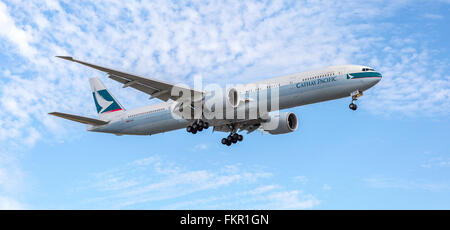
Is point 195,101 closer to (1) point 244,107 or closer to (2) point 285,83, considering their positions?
(1) point 244,107

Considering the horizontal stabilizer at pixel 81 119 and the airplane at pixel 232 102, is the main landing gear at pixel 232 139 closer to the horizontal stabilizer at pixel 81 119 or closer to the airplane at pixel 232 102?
the airplane at pixel 232 102

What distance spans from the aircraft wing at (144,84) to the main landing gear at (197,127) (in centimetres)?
248

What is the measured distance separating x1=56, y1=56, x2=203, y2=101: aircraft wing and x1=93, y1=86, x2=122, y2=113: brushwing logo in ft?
33.2

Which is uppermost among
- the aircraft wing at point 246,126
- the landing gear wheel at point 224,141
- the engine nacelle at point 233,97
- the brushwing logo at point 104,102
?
the brushwing logo at point 104,102

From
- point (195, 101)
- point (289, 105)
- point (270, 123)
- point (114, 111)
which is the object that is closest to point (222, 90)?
point (195, 101)

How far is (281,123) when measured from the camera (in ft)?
150

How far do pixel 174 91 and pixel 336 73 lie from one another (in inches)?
470

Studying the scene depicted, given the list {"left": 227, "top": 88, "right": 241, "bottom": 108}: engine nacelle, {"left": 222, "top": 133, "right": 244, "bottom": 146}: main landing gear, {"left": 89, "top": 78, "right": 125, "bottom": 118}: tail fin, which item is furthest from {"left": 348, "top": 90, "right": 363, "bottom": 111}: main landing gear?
{"left": 89, "top": 78, "right": 125, "bottom": 118}: tail fin

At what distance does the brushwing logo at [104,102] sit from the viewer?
49.7 m

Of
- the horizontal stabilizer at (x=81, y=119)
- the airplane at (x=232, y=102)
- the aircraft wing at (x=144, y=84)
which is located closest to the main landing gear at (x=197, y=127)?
the airplane at (x=232, y=102)

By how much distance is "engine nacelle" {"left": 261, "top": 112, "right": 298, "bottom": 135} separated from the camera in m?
45.8

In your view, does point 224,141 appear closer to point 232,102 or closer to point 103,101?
point 232,102

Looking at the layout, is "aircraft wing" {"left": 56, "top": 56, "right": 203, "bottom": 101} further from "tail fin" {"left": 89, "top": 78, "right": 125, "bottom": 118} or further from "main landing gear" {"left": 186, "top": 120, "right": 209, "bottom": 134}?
"tail fin" {"left": 89, "top": 78, "right": 125, "bottom": 118}

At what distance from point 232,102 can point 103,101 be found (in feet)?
53.6
